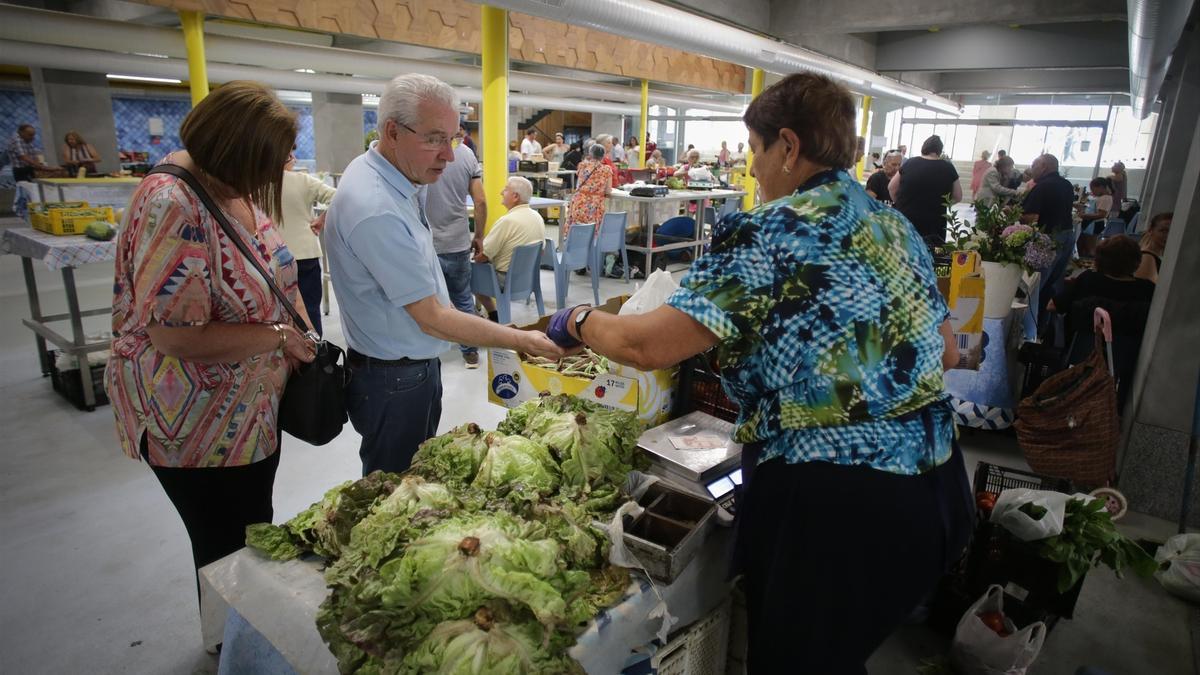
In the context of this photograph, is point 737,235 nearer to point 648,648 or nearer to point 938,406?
point 938,406

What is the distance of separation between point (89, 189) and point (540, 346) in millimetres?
6384

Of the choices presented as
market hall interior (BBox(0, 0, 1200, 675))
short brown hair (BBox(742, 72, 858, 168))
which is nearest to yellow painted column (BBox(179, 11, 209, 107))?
market hall interior (BBox(0, 0, 1200, 675))

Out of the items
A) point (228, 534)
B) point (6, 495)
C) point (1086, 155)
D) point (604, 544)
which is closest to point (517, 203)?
point (6, 495)

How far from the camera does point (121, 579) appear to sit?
8.72 ft

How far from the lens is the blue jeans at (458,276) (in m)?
5.03

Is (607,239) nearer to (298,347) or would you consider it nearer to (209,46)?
(209,46)

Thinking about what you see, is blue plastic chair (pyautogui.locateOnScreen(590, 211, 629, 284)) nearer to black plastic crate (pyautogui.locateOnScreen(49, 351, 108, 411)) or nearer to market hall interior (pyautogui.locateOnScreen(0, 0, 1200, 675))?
market hall interior (pyautogui.locateOnScreen(0, 0, 1200, 675))

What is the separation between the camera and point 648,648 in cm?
144

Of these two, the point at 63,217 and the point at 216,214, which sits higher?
the point at 216,214

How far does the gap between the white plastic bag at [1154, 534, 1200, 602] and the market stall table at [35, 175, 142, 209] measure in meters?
7.09

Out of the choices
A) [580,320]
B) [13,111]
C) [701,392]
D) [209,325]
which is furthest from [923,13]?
[13,111]

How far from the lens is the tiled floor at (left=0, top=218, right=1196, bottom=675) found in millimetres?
2330

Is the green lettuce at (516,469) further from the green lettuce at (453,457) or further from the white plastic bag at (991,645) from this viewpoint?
the white plastic bag at (991,645)

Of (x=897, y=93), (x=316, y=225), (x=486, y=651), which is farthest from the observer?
(x=897, y=93)
